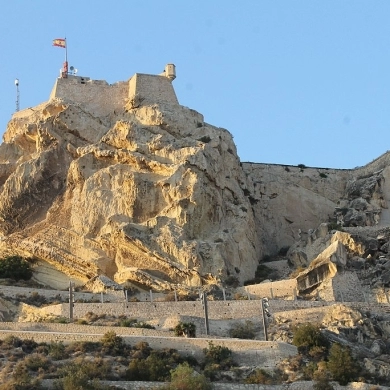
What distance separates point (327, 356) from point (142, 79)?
29.2 metres

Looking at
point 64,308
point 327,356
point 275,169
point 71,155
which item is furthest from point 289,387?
point 275,169

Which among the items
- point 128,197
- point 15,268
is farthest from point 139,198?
point 15,268

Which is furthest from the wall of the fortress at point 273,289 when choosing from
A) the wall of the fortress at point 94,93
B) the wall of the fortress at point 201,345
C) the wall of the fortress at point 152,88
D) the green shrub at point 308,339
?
the wall of the fortress at point 94,93

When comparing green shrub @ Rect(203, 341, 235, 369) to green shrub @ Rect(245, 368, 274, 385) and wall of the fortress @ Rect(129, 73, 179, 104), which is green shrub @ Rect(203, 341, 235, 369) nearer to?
green shrub @ Rect(245, 368, 274, 385)

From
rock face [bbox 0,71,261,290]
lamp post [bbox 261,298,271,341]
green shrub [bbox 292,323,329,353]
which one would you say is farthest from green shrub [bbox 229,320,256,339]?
rock face [bbox 0,71,261,290]

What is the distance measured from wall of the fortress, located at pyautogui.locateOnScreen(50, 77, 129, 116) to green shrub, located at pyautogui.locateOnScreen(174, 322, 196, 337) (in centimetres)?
2350

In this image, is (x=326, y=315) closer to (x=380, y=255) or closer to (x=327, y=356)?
(x=327, y=356)

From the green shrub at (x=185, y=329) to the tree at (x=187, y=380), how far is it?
17.6 ft

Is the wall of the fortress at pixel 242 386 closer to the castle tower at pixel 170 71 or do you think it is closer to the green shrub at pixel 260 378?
the green shrub at pixel 260 378

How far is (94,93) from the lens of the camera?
6738 centimetres

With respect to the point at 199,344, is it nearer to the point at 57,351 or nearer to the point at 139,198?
the point at 57,351

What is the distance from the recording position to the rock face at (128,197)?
58.1m

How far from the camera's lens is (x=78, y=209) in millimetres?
61156

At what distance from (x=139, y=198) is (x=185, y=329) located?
15704mm
